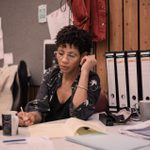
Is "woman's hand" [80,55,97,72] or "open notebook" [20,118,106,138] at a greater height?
"woman's hand" [80,55,97,72]

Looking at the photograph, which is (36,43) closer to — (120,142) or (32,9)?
(32,9)

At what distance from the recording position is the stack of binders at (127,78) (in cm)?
221

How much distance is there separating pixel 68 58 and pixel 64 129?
0.59 metres

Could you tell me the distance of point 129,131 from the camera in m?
1.43

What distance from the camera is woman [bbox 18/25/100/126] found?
1.88 m

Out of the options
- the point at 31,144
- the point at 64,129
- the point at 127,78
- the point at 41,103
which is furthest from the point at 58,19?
the point at 31,144

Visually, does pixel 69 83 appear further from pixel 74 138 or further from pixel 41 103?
pixel 74 138

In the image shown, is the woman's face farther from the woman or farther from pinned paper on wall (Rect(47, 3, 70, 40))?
pinned paper on wall (Rect(47, 3, 70, 40))

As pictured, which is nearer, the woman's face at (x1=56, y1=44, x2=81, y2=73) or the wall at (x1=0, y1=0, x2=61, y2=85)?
the woman's face at (x1=56, y1=44, x2=81, y2=73)

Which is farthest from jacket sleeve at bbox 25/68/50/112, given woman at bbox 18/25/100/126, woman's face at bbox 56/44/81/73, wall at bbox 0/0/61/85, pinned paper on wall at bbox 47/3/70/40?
wall at bbox 0/0/61/85

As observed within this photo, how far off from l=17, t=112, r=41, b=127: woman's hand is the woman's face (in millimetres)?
333

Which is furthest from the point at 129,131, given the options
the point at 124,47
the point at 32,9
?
the point at 32,9

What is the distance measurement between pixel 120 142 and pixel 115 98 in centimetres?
114

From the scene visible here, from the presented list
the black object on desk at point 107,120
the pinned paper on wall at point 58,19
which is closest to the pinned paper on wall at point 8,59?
the pinned paper on wall at point 58,19
